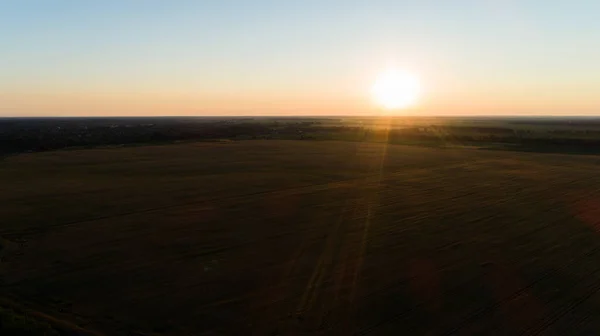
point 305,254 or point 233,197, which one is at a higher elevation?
point 233,197

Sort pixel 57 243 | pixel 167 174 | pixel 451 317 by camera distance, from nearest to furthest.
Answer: pixel 451 317 < pixel 57 243 < pixel 167 174

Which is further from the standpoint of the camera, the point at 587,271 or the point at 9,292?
the point at 587,271

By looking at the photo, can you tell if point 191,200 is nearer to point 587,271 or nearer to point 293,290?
point 293,290

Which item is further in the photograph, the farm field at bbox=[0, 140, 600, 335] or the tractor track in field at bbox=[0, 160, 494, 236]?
the tractor track in field at bbox=[0, 160, 494, 236]

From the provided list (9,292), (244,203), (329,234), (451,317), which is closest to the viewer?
(451,317)

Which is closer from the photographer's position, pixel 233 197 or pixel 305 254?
pixel 305 254

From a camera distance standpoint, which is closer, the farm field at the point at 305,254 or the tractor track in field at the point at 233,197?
the farm field at the point at 305,254

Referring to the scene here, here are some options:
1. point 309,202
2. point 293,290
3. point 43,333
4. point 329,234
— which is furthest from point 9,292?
point 309,202
